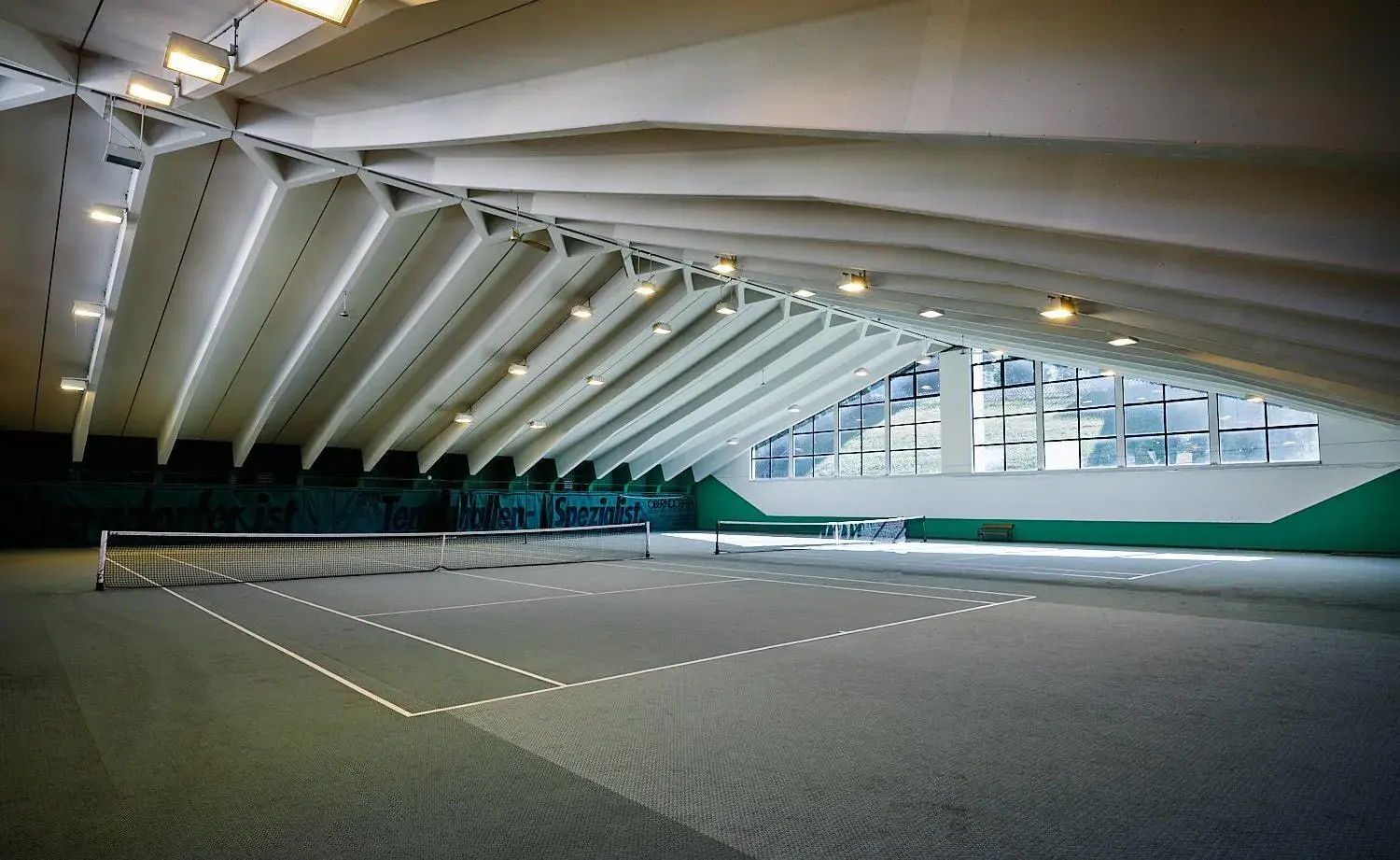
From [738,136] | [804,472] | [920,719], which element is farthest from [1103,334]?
[804,472]

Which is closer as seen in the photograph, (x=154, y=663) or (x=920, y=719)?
(x=920, y=719)

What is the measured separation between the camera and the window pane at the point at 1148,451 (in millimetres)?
25641

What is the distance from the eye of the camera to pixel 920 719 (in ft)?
17.4

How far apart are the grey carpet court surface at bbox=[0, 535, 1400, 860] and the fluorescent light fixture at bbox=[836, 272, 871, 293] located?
496 cm

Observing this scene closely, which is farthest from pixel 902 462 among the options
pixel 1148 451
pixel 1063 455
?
pixel 1148 451

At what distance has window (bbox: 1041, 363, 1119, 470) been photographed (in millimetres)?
26766

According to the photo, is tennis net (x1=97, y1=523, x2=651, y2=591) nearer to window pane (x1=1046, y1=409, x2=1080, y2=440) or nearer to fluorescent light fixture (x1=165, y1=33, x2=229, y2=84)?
fluorescent light fixture (x1=165, y1=33, x2=229, y2=84)

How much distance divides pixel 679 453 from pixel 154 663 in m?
29.8

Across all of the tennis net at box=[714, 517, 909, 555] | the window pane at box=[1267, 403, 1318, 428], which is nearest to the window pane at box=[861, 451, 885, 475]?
the tennis net at box=[714, 517, 909, 555]

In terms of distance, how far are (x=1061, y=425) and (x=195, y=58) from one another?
2805cm

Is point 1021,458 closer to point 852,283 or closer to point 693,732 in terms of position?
point 852,283

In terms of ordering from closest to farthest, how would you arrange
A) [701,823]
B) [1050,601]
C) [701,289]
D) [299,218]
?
[701,823] < [1050,601] < [299,218] < [701,289]

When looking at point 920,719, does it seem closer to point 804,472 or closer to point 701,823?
point 701,823

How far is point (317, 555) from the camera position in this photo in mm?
21453
